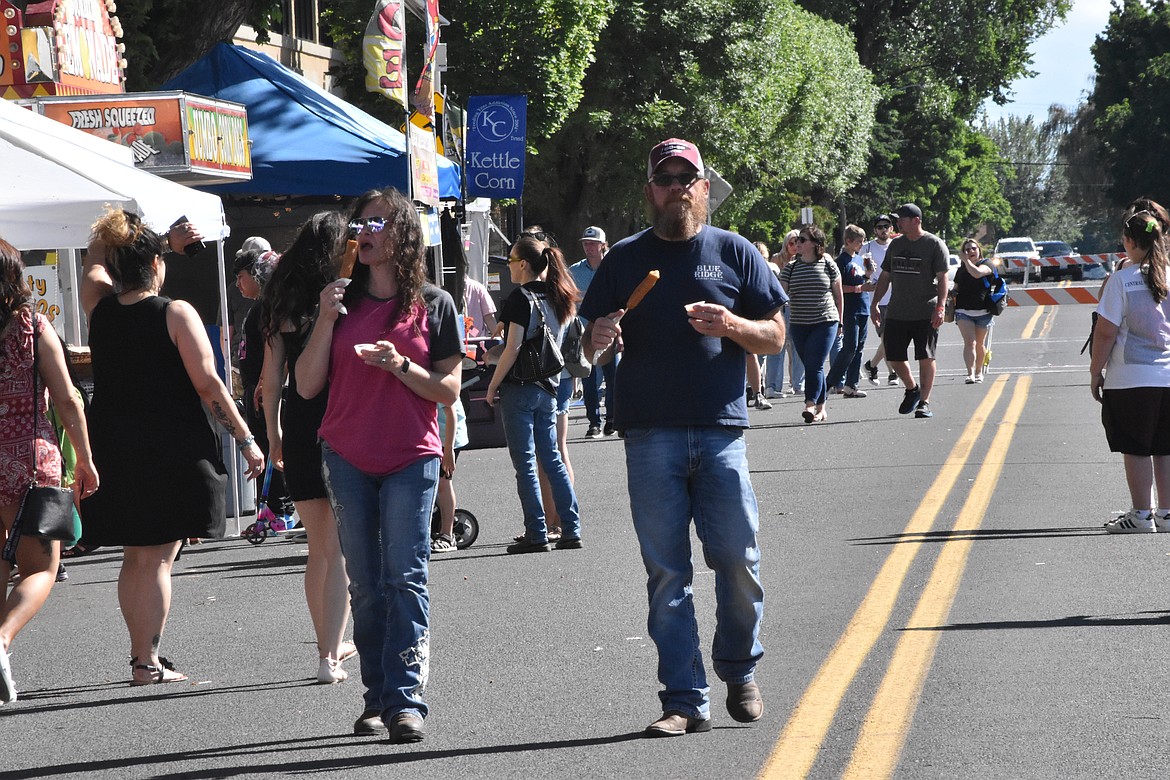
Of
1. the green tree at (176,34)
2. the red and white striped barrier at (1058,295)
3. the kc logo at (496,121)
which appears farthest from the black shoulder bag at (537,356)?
the red and white striped barrier at (1058,295)

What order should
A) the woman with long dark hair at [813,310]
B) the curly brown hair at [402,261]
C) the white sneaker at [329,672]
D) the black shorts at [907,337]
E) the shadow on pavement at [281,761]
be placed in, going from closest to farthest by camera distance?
1. the shadow on pavement at [281,761]
2. the curly brown hair at [402,261]
3. the white sneaker at [329,672]
4. the black shorts at [907,337]
5. the woman with long dark hair at [813,310]

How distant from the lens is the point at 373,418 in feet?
18.3

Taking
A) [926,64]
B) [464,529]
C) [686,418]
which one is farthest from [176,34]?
[926,64]

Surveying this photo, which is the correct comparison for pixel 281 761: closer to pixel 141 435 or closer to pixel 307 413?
pixel 307 413

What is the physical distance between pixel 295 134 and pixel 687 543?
11292 millimetres

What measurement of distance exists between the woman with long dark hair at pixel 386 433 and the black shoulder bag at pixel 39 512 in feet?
4.55

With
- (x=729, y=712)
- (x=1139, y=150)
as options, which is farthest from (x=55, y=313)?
(x=1139, y=150)

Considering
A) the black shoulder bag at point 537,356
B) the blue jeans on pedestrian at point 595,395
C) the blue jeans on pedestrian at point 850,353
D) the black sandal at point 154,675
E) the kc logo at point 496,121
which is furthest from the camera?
the kc logo at point 496,121

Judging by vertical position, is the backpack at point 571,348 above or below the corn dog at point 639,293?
below

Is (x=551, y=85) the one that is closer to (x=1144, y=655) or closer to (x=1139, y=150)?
(x=1144, y=655)

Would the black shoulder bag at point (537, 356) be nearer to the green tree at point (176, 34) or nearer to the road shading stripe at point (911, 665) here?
the road shading stripe at point (911, 665)

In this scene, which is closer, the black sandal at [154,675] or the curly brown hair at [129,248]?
→ the curly brown hair at [129,248]

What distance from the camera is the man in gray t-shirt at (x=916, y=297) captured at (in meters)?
16.3

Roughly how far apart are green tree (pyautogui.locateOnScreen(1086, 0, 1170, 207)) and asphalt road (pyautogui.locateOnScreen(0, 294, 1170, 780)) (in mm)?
67315
